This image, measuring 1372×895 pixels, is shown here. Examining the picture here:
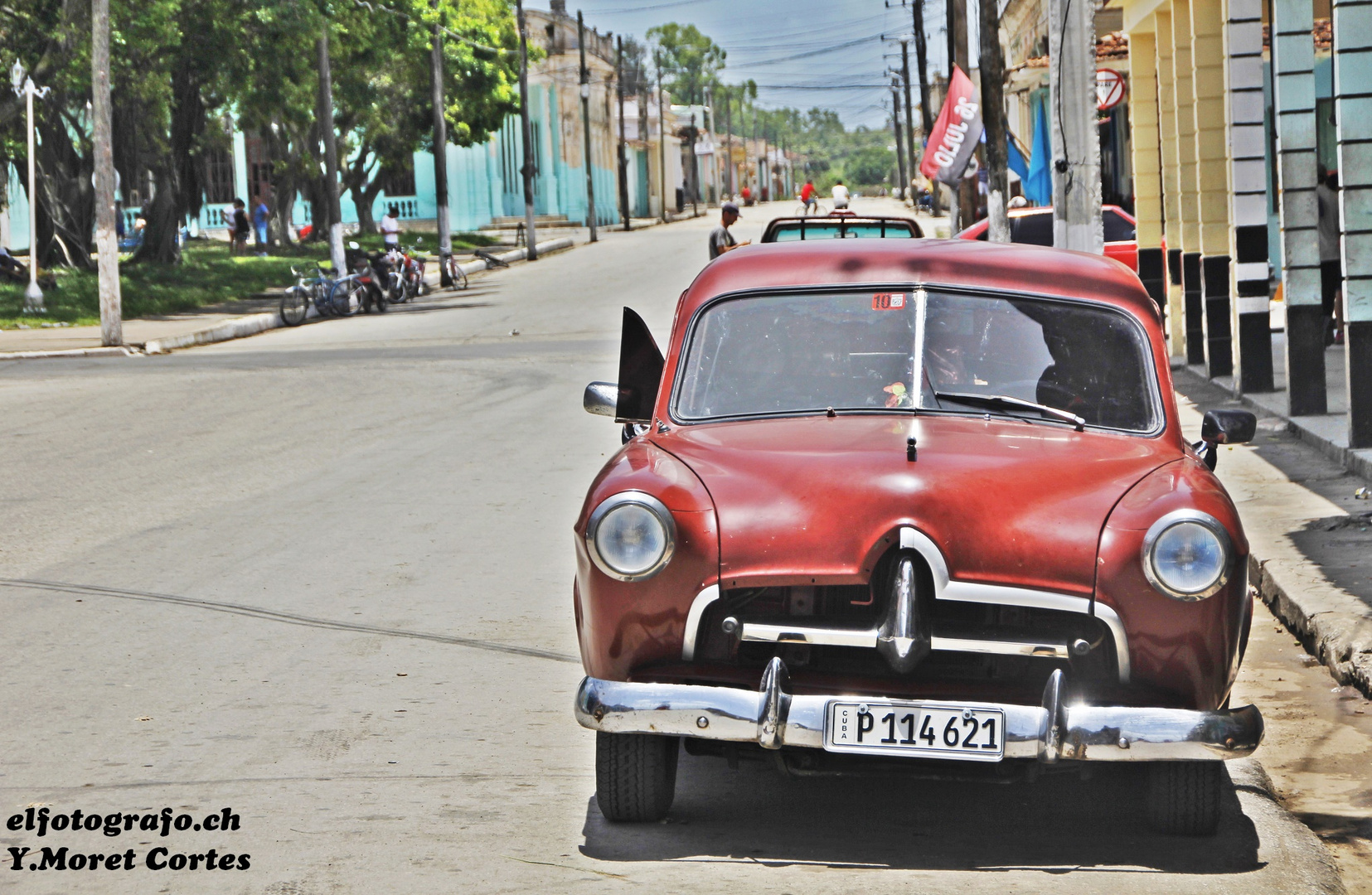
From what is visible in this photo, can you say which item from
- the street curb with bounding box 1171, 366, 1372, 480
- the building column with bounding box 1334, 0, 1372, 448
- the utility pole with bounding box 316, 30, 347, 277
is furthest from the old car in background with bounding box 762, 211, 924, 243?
the utility pole with bounding box 316, 30, 347, 277

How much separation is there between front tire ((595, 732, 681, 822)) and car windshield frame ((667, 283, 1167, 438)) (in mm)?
1115

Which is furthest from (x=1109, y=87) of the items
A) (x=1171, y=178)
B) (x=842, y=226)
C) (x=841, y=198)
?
(x=841, y=198)

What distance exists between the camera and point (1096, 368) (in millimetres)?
5250

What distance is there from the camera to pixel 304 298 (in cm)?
2848

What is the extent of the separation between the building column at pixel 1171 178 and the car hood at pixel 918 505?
13460 millimetres

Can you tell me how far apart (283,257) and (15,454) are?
32585 millimetres

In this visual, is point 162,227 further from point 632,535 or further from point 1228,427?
point 632,535

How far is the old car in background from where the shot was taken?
1644 centimetres

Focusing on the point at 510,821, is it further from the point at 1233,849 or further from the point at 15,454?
the point at 15,454

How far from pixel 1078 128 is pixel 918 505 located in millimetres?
10838

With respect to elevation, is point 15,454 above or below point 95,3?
below

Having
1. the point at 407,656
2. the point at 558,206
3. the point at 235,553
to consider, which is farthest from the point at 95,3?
the point at 558,206

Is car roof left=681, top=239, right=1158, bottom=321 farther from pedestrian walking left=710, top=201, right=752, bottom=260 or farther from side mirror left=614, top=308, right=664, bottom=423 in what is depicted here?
pedestrian walking left=710, top=201, right=752, bottom=260

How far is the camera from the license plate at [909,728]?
13.3 ft
